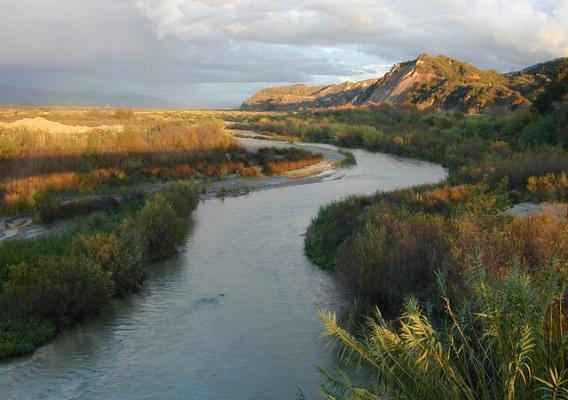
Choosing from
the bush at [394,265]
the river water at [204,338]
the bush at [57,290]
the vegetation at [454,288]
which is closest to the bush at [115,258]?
the river water at [204,338]

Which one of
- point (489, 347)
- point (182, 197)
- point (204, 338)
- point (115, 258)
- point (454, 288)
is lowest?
point (204, 338)

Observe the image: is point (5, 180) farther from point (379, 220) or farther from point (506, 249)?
point (506, 249)

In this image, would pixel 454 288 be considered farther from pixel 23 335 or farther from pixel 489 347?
pixel 23 335

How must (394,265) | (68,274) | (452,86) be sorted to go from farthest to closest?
(452,86) < (68,274) < (394,265)

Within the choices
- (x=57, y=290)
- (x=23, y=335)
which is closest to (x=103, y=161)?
(x=57, y=290)

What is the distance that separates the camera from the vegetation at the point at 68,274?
10375 mm

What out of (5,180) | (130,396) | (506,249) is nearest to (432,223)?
(506,249)

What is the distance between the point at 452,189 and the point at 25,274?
39.2 feet

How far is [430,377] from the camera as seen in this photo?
4250mm

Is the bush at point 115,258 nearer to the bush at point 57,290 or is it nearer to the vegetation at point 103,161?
the bush at point 57,290

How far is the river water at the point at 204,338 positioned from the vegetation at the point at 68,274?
12.3 inches

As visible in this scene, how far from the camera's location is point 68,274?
10992 mm

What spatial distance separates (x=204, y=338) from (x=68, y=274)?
9.04 ft

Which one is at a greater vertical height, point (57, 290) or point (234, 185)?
point (57, 290)
